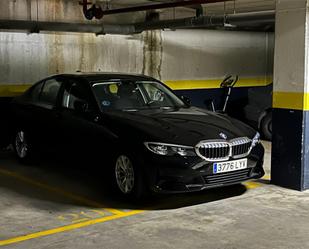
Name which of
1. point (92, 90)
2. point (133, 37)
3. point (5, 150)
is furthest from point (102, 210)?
point (133, 37)

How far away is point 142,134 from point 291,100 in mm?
1851

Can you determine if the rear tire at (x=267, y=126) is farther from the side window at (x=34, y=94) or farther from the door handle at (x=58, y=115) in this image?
the door handle at (x=58, y=115)

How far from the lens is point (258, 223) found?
15.0 ft

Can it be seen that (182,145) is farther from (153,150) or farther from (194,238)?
(194,238)

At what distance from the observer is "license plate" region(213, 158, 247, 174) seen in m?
4.97

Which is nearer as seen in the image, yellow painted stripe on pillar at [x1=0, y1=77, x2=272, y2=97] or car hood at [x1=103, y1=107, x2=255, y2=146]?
car hood at [x1=103, y1=107, x2=255, y2=146]

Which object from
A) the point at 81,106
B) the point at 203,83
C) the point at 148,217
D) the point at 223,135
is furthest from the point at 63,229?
the point at 203,83

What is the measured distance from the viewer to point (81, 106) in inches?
227

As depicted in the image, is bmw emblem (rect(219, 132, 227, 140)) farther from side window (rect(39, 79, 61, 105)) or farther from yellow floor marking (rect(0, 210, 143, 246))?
side window (rect(39, 79, 61, 105))

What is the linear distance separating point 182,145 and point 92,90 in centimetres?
151

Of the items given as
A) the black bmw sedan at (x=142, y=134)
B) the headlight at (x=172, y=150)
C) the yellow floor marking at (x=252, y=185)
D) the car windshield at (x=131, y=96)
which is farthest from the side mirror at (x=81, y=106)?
the yellow floor marking at (x=252, y=185)

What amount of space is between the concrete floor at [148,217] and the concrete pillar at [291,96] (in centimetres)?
28

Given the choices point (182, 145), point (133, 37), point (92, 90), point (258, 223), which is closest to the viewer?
point (258, 223)

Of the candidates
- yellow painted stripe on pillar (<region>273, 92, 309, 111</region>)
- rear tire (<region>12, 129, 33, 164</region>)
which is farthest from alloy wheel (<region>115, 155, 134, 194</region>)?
rear tire (<region>12, 129, 33, 164</region>)
